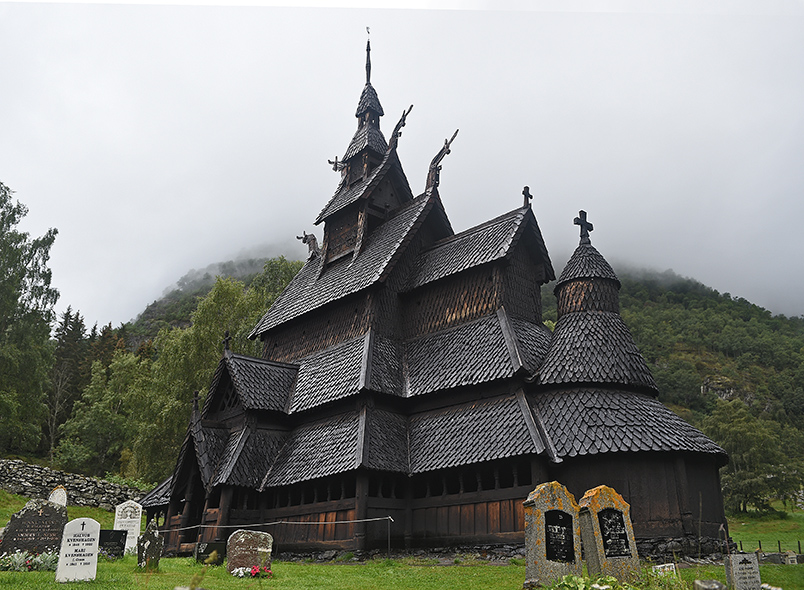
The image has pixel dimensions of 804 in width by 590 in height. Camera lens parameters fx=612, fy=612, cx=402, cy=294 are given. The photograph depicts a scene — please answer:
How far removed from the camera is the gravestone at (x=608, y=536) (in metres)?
10.5

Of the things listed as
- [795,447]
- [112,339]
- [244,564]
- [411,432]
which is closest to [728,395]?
[795,447]

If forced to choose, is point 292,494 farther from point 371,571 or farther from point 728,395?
point 728,395

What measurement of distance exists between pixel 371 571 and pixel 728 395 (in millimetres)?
107066

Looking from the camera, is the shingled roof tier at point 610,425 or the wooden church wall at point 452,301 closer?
the shingled roof tier at point 610,425

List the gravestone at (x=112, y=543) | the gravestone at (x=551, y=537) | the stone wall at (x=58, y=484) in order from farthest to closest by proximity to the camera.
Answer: the stone wall at (x=58, y=484)
the gravestone at (x=112, y=543)
the gravestone at (x=551, y=537)

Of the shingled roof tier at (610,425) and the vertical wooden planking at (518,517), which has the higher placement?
the shingled roof tier at (610,425)

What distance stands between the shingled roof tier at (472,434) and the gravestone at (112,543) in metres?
7.67

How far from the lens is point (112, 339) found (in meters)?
74.2

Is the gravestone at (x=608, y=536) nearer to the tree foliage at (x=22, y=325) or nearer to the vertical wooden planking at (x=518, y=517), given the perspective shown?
the vertical wooden planking at (x=518, y=517)

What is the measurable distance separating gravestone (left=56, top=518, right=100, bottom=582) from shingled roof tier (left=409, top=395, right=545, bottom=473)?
8775 mm

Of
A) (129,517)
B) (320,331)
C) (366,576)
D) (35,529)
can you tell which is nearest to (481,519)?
(366,576)

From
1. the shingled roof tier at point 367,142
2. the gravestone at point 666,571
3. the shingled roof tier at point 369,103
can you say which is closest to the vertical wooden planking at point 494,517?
the gravestone at point 666,571

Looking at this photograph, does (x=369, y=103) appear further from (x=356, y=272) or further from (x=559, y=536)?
(x=559, y=536)

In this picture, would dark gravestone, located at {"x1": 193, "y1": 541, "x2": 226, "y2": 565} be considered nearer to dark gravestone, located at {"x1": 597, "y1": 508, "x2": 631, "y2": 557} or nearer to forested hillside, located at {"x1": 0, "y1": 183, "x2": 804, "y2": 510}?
dark gravestone, located at {"x1": 597, "y1": 508, "x2": 631, "y2": 557}
